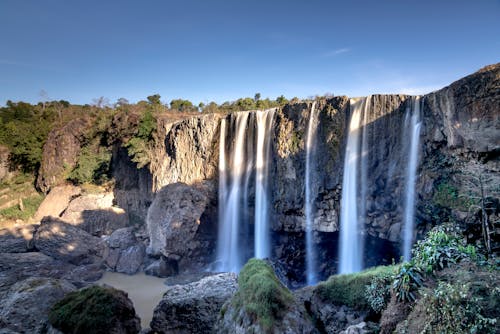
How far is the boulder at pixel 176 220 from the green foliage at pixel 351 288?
37.0 ft

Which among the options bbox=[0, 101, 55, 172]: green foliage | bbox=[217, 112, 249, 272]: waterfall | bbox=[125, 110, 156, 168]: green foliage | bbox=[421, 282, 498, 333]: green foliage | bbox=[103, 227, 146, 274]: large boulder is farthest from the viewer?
bbox=[0, 101, 55, 172]: green foliage

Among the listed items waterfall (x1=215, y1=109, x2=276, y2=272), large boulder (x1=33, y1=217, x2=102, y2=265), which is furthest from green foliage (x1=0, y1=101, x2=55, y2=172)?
waterfall (x1=215, y1=109, x2=276, y2=272)

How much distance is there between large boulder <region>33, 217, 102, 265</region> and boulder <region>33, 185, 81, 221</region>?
6865 mm

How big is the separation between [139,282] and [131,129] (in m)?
13.0

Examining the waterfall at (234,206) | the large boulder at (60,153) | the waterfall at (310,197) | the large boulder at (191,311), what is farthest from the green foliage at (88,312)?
the large boulder at (60,153)

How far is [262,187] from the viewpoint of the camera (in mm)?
17031

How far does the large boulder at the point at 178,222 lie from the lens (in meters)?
16.8

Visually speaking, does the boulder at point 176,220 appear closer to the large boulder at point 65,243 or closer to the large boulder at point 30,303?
the large boulder at point 65,243

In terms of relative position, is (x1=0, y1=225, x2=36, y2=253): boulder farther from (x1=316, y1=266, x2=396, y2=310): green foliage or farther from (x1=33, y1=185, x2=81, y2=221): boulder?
(x1=316, y1=266, x2=396, y2=310): green foliage

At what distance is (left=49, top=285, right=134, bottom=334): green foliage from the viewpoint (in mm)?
6535

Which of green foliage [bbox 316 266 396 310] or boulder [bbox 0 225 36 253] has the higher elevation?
green foliage [bbox 316 266 396 310]

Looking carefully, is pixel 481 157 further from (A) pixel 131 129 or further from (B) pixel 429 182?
(A) pixel 131 129

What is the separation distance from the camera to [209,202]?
18.6 meters

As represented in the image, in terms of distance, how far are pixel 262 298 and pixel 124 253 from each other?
1553 centimetres
